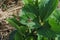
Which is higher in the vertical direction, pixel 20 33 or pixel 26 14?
pixel 26 14

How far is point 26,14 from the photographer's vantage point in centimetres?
129

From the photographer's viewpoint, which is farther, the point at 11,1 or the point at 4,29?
the point at 11,1

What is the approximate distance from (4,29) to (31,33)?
1.86 ft

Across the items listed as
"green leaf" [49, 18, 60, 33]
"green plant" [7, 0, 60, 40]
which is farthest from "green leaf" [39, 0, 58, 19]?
"green leaf" [49, 18, 60, 33]

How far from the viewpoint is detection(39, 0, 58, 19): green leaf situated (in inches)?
48.1

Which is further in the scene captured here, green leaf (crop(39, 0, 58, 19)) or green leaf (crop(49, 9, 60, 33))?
green leaf (crop(39, 0, 58, 19))

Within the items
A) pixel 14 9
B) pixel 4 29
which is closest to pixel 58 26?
pixel 4 29

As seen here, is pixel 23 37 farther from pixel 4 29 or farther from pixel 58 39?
pixel 4 29

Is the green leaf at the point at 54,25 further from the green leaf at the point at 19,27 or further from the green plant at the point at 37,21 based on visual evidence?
the green leaf at the point at 19,27

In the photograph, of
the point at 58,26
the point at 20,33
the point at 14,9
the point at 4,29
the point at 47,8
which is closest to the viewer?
the point at 58,26

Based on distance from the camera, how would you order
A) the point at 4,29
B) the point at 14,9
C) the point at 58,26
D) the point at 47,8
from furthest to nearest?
the point at 14,9 < the point at 4,29 < the point at 47,8 < the point at 58,26

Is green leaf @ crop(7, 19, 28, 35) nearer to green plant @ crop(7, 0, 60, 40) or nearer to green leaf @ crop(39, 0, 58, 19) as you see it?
green plant @ crop(7, 0, 60, 40)

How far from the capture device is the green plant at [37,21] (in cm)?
122

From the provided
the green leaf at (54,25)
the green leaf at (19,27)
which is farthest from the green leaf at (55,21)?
the green leaf at (19,27)
